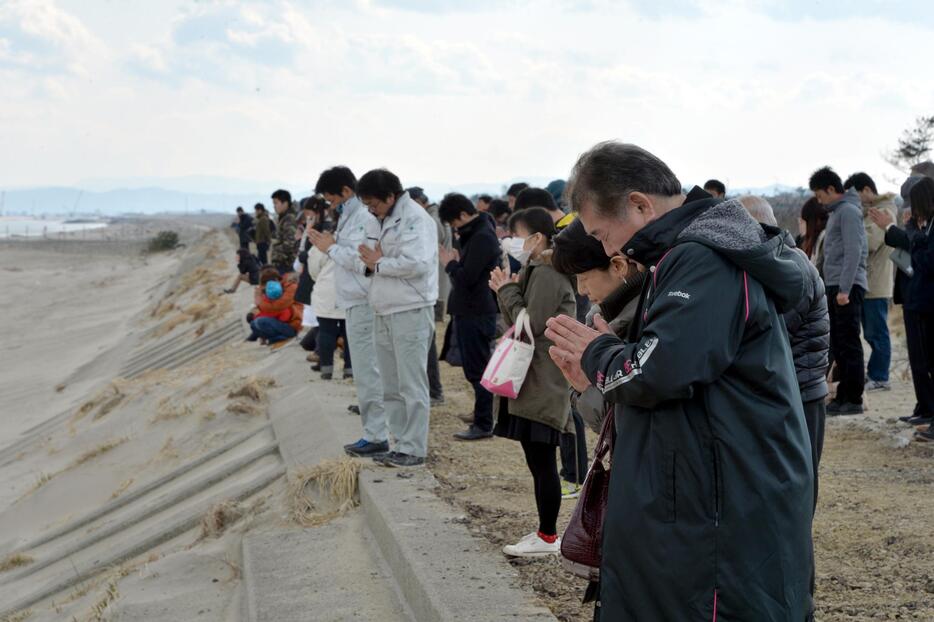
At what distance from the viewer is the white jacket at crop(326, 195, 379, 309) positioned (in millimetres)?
6613

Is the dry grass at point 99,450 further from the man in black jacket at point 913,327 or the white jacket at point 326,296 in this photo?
the man in black jacket at point 913,327

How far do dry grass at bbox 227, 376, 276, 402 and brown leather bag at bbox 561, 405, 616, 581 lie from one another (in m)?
7.27

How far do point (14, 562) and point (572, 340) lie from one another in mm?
6637

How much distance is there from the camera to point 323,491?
20.8 ft

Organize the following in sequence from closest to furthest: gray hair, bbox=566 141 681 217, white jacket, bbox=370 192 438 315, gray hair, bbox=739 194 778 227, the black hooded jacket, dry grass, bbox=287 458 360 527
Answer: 1. the black hooded jacket
2. gray hair, bbox=566 141 681 217
3. gray hair, bbox=739 194 778 227
4. dry grass, bbox=287 458 360 527
5. white jacket, bbox=370 192 438 315

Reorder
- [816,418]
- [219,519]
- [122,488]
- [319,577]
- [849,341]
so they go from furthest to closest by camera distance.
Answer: [122,488] < [849,341] < [219,519] < [319,577] < [816,418]

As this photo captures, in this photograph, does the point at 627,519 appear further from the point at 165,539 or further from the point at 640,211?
the point at 165,539

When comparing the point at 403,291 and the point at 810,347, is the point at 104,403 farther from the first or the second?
the point at 810,347

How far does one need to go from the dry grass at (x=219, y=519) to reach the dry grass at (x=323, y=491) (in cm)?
46

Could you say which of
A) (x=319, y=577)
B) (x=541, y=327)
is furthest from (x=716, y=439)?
(x=319, y=577)

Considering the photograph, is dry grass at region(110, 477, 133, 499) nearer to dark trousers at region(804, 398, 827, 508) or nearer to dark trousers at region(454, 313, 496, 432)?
dark trousers at region(454, 313, 496, 432)

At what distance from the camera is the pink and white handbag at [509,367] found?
16.2ft

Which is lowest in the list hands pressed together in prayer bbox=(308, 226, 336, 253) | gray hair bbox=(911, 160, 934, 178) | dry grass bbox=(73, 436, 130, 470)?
dry grass bbox=(73, 436, 130, 470)

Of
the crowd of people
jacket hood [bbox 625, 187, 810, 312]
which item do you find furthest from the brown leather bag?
jacket hood [bbox 625, 187, 810, 312]
